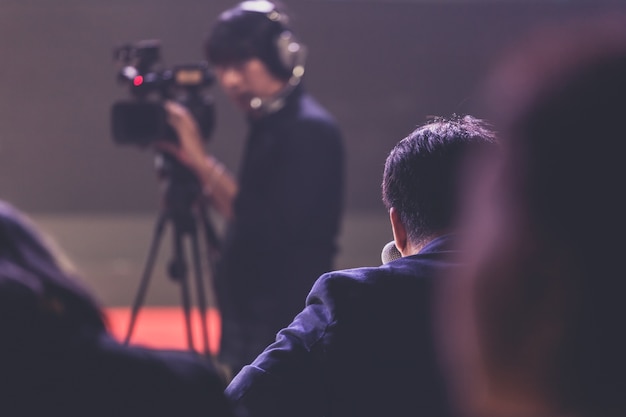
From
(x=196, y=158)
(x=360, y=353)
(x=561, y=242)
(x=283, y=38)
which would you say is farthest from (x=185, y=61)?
(x=561, y=242)

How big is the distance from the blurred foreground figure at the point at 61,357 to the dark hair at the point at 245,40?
1.58m

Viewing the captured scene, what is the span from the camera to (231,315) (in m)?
2.27

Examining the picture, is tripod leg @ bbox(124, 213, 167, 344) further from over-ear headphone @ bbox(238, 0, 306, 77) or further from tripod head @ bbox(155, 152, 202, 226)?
over-ear headphone @ bbox(238, 0, 306, 77)

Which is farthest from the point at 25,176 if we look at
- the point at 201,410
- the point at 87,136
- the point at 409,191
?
the point at 201,410

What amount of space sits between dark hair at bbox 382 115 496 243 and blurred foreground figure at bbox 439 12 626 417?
643 mm

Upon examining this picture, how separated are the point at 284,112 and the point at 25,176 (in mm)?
2788

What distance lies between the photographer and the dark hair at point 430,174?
3.78 ft

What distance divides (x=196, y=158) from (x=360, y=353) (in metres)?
1.53

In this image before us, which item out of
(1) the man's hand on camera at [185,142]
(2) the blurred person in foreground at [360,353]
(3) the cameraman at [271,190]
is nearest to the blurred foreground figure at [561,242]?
(2) the blurred person in foreground at [360,353]

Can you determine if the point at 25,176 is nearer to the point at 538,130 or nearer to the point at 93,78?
the point at 93,78

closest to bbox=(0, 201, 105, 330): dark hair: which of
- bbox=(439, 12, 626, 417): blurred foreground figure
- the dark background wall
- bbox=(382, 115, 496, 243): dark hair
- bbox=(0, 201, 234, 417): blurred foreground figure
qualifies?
bbox=(0, 201, 234, 417): blurred foreground figure

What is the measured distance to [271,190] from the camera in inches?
87.4

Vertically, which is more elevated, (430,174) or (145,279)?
(430,174)

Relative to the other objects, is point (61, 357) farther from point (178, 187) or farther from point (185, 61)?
point (185, 61)
